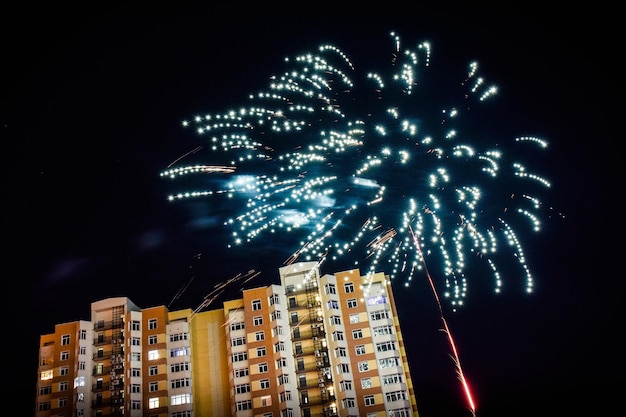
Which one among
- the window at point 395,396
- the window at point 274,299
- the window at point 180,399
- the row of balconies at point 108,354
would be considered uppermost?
the window at point 274,299

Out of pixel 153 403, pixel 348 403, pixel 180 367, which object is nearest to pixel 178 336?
pixel 180 367

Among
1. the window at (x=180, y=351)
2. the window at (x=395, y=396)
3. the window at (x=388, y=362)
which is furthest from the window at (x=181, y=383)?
the window at (x=395, y=396)

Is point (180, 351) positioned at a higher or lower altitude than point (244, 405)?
higher

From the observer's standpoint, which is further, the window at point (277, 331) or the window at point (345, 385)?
the window at point (277, 331)

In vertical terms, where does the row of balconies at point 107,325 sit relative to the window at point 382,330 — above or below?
above

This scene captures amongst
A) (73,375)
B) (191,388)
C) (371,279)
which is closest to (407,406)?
(371,279)

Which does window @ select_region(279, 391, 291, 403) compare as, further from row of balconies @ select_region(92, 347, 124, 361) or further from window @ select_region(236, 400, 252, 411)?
row of balconies @ select_region(92, 347, 124, 361)

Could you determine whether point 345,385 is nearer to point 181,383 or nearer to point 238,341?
point 238,341

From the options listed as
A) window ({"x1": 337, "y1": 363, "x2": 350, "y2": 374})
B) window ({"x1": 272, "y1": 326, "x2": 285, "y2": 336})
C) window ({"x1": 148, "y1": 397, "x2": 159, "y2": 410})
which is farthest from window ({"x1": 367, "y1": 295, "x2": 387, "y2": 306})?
window ({"x1": 148, "y1": 397, "x2": 159, "y2": 410})

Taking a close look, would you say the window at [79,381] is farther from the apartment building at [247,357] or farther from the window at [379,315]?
the window at [379,315]
